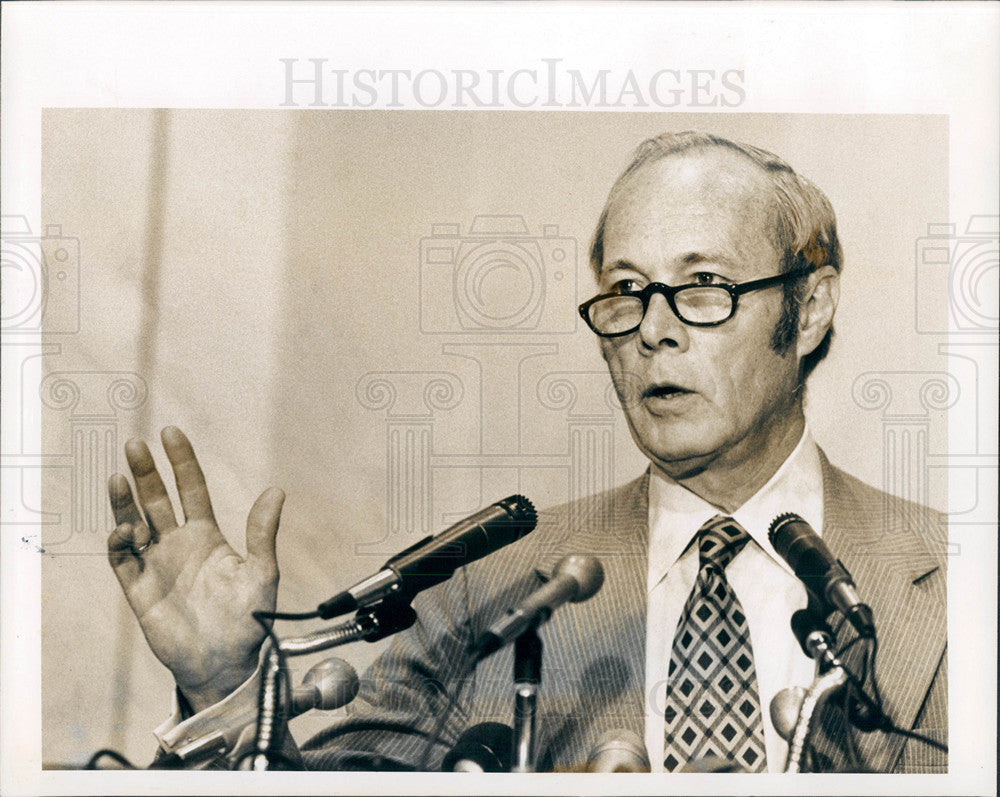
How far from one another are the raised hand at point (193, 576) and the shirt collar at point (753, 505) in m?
0.96

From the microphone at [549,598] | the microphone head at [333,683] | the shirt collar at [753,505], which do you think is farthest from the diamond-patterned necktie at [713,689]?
the microphone head at [333,683]

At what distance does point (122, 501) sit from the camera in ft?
6.95

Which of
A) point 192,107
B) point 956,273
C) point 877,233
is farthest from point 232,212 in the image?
point 956,273

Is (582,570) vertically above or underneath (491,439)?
underneath

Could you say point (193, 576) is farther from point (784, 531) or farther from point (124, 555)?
point (784, 531)

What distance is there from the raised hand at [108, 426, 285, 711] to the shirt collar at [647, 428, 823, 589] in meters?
0.96

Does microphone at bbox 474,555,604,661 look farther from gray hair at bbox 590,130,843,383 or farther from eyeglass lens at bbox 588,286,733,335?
gray hair at bbox 590,130,843,383

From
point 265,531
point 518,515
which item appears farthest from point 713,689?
point 265,531

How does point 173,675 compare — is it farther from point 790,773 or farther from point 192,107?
point 790,773

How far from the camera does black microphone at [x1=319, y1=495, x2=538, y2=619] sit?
209 centimetres

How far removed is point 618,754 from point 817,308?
1.23m

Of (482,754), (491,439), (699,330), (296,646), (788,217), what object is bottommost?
(482,754)

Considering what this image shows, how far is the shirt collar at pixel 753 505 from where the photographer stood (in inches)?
83.1

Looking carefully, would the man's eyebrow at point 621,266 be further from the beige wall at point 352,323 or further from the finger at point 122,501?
the finger at point 122,501
